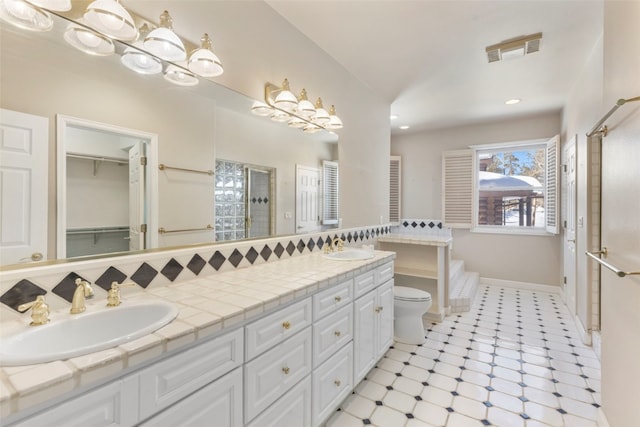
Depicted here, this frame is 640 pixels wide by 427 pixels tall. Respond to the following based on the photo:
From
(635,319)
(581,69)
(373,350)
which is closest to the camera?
(635,319)

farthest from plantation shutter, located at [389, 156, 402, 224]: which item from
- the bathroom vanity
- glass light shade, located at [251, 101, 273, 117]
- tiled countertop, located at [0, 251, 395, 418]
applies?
A: glass light shade, located at [251, 101, 273, 117]

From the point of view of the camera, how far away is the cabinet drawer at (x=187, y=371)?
0.81 m

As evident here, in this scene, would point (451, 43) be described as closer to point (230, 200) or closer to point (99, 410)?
point (230, 200)

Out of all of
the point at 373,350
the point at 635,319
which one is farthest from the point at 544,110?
the point at 373,350

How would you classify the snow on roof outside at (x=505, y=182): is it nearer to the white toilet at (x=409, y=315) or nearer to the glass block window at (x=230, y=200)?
the white toilet at (x=409, y=315)

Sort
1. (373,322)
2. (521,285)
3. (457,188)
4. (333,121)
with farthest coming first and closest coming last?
1. (457,188)
2. (521,285)
3. (333,121)
4. (373,322)

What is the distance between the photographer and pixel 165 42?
4.30 ft

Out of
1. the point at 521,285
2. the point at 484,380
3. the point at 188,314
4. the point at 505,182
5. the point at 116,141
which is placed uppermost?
the point at 505,182

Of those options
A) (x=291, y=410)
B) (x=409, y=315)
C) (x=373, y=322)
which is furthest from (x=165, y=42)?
(x=409, y=315)

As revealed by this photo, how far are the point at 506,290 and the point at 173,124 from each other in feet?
16.1

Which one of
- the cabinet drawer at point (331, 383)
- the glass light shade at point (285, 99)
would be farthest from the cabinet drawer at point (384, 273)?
the glass light shade at point (285, 99)

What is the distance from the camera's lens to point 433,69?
9.30ft

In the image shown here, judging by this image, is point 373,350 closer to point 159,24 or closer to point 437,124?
point 159,24

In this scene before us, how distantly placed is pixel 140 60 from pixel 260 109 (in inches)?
29.6
